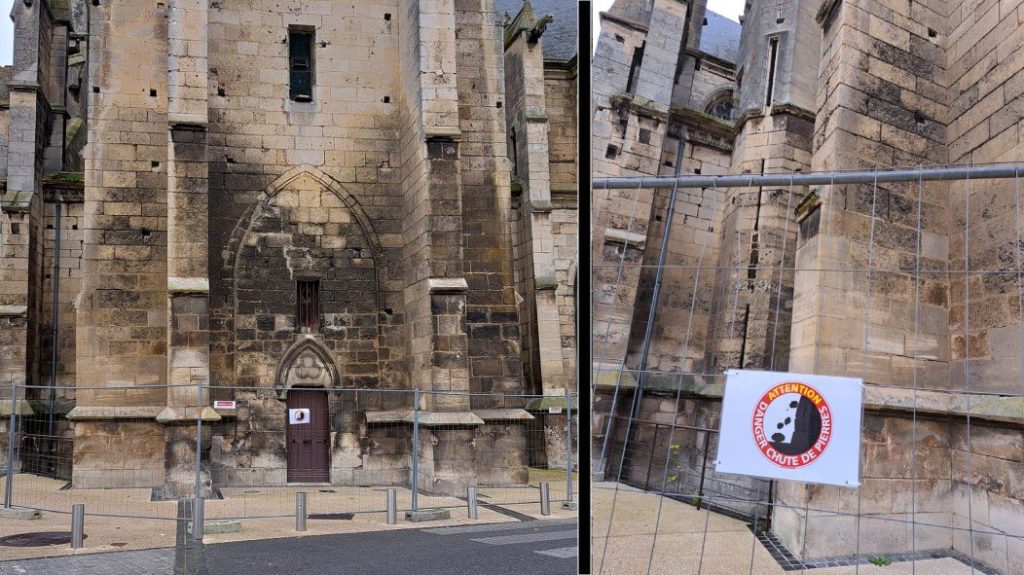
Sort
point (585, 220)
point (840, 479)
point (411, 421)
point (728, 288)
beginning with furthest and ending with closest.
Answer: point (411, 421), point (728, 288), point (840, 479), point (585, 220)

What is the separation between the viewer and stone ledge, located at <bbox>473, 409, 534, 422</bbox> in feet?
49.8

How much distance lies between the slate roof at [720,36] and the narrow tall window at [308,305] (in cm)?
1529

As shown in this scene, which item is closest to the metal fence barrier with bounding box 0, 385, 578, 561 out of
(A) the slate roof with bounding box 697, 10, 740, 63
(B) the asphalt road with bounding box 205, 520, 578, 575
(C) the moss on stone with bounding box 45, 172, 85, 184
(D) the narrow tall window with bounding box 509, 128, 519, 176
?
(B) the asphalt road with bounding box 205, 520, 578, 575

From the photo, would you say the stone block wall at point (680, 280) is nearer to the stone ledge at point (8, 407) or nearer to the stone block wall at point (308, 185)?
the stone block wall at point (308, 185)

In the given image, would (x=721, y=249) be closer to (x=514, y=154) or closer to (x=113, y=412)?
(x=514, y=154)

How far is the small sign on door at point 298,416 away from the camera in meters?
15.5

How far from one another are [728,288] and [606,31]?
181 inches

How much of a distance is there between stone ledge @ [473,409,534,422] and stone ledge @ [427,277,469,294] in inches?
72.4

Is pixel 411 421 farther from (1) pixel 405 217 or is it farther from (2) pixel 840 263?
(2) pixel 840 263

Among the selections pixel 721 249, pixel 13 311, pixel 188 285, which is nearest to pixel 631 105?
pixel 721 249

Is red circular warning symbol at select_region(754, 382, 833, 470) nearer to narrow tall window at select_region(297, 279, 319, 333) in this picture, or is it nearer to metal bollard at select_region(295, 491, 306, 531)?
metal bollard at select_region(295, 491, 306, 531)

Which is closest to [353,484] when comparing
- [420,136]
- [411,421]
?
[411,421]

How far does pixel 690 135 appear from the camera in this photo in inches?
626

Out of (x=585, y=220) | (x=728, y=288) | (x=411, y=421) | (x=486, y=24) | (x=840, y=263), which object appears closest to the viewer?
(x=585, y=220)
